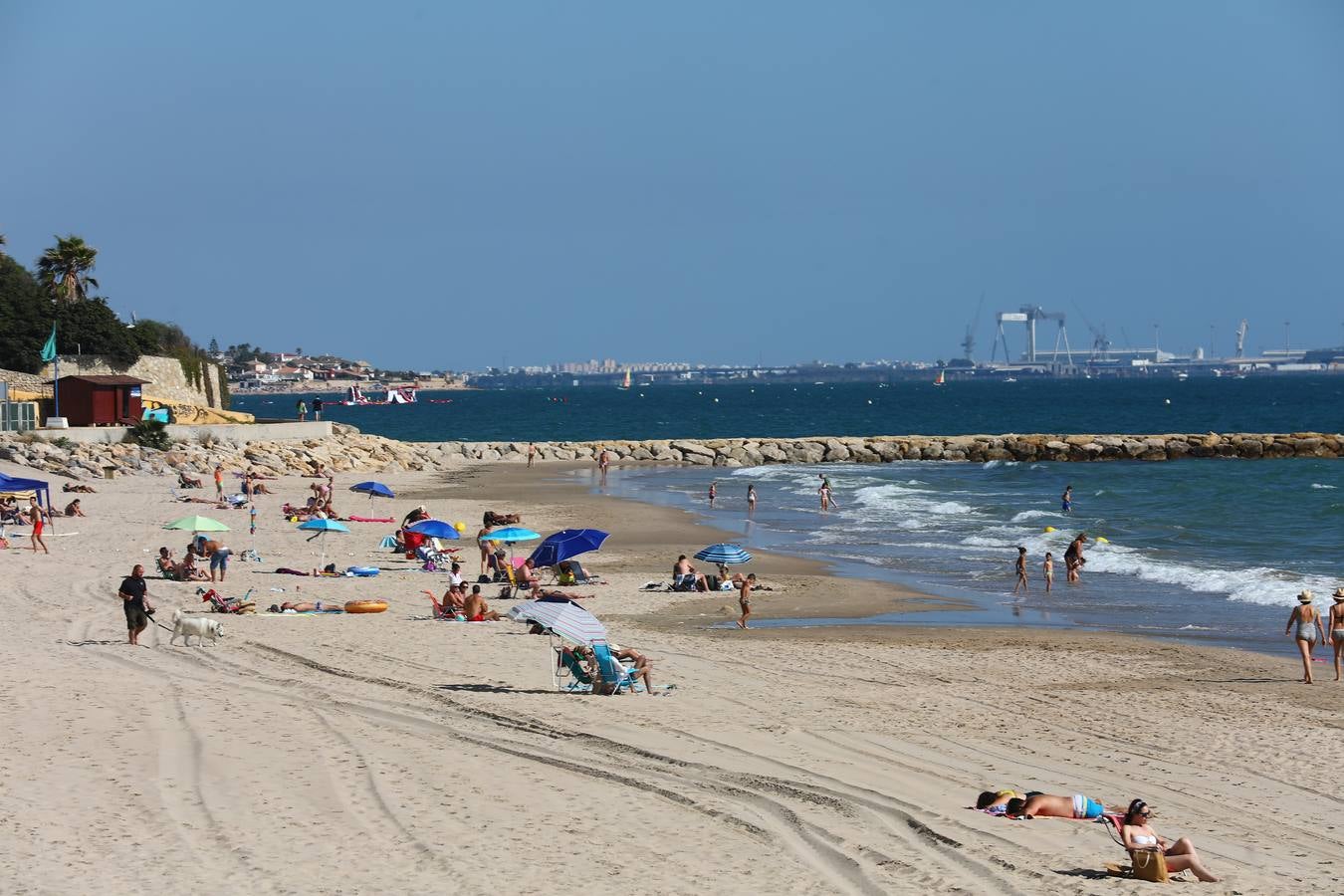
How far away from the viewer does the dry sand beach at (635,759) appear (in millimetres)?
8789

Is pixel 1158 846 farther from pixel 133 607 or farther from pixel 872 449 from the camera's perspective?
pixel 872 449

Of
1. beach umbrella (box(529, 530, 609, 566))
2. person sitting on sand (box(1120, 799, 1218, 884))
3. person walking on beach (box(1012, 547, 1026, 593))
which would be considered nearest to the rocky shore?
beach umbrella (box(529, 530, 609, 566))

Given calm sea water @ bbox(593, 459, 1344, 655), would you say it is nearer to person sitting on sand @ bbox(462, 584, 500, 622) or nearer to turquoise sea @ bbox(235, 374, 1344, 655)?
turquoise sea @ bbox(235, 374, 1344, 655)

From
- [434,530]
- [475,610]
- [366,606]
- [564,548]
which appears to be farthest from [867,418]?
[475,610]

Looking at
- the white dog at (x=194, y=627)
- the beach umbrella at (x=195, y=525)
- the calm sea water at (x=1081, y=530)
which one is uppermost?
the beach umbrella at (x=195, y=525)

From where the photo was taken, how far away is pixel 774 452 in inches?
2514

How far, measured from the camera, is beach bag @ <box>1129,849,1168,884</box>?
28.7 feet

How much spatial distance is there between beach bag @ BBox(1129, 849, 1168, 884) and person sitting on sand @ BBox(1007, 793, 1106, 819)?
3.49ft

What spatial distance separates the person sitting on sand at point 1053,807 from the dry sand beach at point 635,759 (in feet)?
0.40

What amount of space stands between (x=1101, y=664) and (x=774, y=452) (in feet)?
154

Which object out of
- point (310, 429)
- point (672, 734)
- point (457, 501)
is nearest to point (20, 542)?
point (457, 501)

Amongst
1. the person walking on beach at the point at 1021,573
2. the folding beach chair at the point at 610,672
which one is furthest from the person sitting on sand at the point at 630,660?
the person walking on beach at the point at 1021,573

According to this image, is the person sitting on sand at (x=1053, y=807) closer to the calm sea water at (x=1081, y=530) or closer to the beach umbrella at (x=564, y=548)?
the calm sea water at (x=1081, y=530)

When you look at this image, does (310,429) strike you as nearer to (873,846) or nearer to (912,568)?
(912,568)
